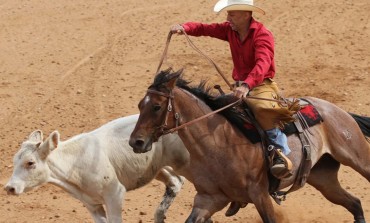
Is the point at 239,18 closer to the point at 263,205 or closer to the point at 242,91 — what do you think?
the point at 242,91

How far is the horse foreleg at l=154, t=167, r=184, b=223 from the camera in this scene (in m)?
11.2

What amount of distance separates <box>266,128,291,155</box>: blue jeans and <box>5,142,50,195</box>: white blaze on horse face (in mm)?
2567

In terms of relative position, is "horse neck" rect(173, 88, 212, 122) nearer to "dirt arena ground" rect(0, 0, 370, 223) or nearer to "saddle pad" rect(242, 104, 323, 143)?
"saddle pad" rect(242, 104, 323, 143)

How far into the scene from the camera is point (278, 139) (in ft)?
30.5

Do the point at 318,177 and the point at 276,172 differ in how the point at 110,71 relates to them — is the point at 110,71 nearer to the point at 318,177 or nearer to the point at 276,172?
the point at 318,177

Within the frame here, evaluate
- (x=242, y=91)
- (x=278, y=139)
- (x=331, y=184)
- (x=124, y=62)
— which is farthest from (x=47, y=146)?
(x=124, y=62)

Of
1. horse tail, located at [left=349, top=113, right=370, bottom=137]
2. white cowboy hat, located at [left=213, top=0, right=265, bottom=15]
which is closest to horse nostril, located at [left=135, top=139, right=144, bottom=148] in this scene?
white cowboy hat, located at [left=213, top=0, right=265, bottom=15]

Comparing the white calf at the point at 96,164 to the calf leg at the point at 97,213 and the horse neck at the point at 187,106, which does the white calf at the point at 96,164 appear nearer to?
the calf leg at the point at 97,213

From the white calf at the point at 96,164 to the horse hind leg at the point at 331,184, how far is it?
4.91 feet

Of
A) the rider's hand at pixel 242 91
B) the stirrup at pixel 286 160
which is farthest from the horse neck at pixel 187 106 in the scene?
the stirrup at pixel 286 160

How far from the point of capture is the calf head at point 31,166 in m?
10.0

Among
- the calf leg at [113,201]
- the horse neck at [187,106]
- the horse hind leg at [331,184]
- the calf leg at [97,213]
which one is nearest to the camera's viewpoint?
the horse neck at [187,106]

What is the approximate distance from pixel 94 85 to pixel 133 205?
4535mm

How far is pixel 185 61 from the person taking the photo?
57.1 feet
